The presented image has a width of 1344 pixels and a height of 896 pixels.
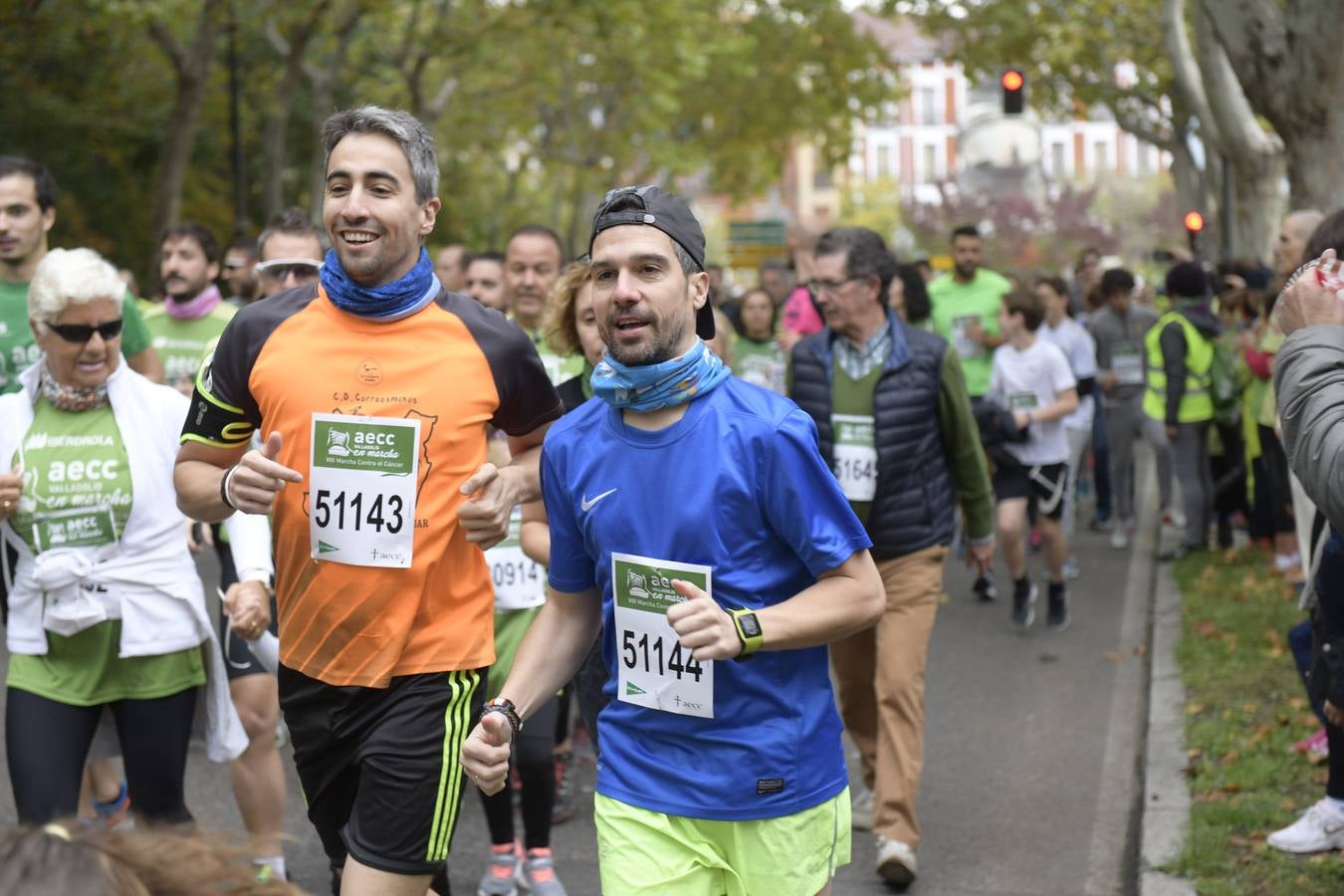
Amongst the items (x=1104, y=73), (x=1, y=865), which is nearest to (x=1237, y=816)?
(x=1, y=865)

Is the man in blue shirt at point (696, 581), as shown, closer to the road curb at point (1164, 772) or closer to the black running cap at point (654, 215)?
the black running cap at point (654, 215)

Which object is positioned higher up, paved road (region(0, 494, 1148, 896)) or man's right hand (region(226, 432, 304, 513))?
man's right hand (region(226, 432, 304, 513))

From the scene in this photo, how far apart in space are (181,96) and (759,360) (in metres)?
13.3

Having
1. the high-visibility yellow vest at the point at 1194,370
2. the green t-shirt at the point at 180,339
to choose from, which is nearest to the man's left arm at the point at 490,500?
the green t-shirt at the point at 180,339

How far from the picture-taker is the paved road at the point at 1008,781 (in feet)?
21.5

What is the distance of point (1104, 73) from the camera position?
35344mm

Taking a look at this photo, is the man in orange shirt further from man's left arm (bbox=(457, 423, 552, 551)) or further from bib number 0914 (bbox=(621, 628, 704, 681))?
bib number 0914 (bbox=(621, 628, 704, 681))

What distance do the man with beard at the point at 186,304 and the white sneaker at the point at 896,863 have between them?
395cm

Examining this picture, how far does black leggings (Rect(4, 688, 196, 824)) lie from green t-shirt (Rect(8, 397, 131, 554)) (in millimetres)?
462

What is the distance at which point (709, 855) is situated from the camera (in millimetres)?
3707

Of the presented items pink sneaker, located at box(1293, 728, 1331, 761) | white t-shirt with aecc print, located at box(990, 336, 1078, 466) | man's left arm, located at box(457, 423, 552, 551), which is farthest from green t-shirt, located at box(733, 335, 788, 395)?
man's left arm, located at box(457, 423, 552, 551)

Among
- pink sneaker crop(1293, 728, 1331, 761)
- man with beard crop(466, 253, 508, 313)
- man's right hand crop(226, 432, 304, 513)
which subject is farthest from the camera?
man with beard crop(466, 253, 508, 313)

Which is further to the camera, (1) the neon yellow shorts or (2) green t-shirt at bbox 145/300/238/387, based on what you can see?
(2) green t-shirt at bbox 145/300/238/387

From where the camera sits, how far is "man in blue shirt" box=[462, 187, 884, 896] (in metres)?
3.62
